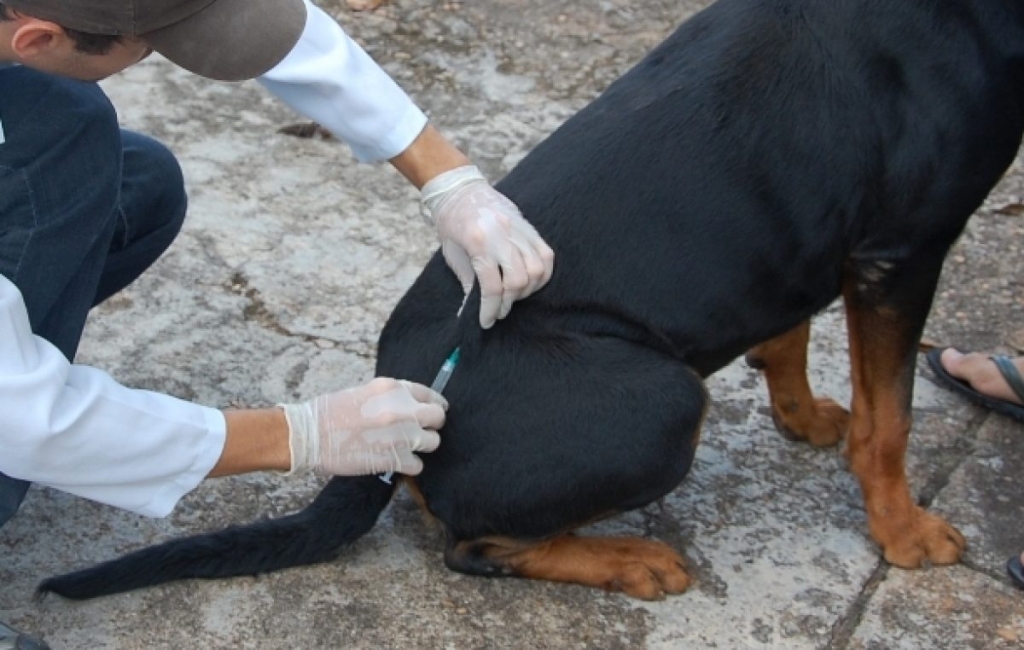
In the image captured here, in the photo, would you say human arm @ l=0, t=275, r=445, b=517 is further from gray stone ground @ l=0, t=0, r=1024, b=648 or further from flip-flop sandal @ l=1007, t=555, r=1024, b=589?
flip-flop sandal @ l=1007, t=555, r=1024, b=589

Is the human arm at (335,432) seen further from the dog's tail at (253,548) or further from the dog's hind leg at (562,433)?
the dog's tail at (253,548)

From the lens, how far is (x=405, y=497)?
10.9 ft

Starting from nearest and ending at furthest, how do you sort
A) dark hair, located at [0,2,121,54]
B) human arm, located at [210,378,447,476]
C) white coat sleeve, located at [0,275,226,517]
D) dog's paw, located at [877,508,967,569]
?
dark hair, located at [0,2,121,54]
white coat sleeve, located at [0,275,226,517]
human arm, located at [210,378,447,476]
dog's paw, located at [877,508,967,569]

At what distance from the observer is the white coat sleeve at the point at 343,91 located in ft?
9.71

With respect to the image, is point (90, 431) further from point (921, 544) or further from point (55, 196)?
point (921, 544)

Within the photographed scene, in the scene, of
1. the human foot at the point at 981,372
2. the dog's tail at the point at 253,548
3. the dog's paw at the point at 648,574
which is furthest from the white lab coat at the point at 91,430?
the human foot at the point at 981,372

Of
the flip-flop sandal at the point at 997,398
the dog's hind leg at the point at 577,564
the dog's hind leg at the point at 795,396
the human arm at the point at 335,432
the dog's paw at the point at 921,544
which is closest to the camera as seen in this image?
the human arm at the point at 335,432

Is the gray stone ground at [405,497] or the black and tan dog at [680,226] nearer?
the black and tan dog at [680,226]

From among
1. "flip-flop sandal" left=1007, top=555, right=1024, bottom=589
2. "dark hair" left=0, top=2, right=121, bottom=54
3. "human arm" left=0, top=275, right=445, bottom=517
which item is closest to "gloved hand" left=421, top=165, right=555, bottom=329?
"human arm" left=0, top=275, right=445, bottom=517

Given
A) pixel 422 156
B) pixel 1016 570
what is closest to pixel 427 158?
pixel 422 156

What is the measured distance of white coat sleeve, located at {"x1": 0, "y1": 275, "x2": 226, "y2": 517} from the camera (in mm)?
2371

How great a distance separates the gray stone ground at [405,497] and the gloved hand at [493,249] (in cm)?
65

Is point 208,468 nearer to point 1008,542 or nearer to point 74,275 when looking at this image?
point 74,275

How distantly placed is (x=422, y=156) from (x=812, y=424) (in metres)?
1.20
